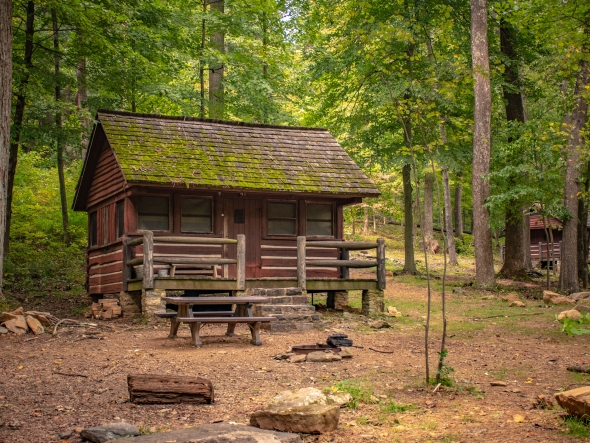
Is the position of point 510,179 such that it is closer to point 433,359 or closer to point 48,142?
point 433,359

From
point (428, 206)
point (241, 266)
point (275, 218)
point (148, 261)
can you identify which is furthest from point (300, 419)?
point (428, 206)

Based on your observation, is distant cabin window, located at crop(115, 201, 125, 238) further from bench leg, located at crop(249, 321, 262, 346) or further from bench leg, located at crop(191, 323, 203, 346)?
bench leg, located at crop(249, 321, 262, 346)

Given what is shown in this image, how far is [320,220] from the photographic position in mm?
17438

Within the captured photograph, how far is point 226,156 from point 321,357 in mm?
8685

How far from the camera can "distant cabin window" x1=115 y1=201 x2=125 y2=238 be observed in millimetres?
16209

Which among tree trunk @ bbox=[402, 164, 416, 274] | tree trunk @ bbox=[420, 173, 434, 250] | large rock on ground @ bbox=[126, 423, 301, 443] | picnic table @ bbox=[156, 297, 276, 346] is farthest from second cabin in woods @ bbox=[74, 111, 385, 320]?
tree trunk @ bbox=[420, 173, 434, 250]

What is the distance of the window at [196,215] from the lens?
16.2 meters

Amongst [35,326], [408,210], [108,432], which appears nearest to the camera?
[108,432]

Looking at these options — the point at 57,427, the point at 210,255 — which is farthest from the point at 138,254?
the point at 57,427

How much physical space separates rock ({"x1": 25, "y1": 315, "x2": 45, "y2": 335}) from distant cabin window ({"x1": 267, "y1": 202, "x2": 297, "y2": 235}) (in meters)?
6.90

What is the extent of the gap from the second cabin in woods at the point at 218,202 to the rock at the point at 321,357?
15.9 feet

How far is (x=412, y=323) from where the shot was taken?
557 inches

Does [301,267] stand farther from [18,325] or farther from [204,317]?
[18,325]

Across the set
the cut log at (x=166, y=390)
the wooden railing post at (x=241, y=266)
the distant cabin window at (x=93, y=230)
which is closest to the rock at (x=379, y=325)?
the wooden railing post at (x=241, y=266)
